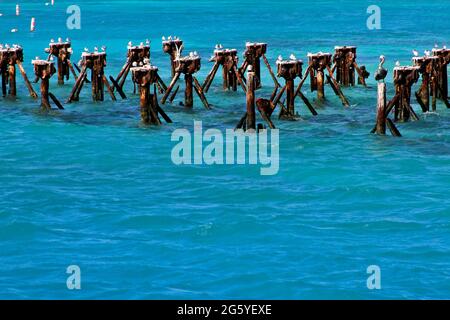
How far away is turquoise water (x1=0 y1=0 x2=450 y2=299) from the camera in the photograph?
92.2ft

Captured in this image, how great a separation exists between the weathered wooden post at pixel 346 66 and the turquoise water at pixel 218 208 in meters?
0.89

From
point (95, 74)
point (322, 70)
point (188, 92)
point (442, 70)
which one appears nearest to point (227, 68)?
point (188, 92)

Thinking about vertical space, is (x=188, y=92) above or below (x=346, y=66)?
below

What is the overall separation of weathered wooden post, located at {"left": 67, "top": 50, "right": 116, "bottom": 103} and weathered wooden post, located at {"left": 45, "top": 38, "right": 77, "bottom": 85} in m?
5.48

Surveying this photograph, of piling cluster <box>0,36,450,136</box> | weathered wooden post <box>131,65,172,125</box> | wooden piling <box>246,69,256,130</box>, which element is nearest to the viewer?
wooden piling <box>246,69,256,130</box>

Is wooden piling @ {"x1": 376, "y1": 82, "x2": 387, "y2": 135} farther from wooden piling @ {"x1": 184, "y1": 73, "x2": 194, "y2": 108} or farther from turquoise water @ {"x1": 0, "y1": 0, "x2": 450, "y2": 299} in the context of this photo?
wooden piling @ {"x1": 184, "y1": 73, "x2": 194, "y2": 108}

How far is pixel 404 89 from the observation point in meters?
44.1

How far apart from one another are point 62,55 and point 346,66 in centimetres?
1575

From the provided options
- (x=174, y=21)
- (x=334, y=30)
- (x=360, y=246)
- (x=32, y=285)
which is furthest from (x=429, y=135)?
(x=174, y=21)

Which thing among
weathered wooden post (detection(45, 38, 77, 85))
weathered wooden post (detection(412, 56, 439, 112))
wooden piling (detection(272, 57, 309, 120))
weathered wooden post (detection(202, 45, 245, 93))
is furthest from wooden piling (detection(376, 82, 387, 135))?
weathered wooden post (detection(45, 38, 77, 85))

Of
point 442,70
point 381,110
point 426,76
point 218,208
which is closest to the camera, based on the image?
point 218,208

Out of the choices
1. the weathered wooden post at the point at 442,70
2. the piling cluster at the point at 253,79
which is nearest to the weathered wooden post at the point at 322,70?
the piling cluster at the point at 253,79

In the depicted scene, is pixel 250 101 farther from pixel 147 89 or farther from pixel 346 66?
pixel 346 66

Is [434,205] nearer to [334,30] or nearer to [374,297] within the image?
[374,297]
